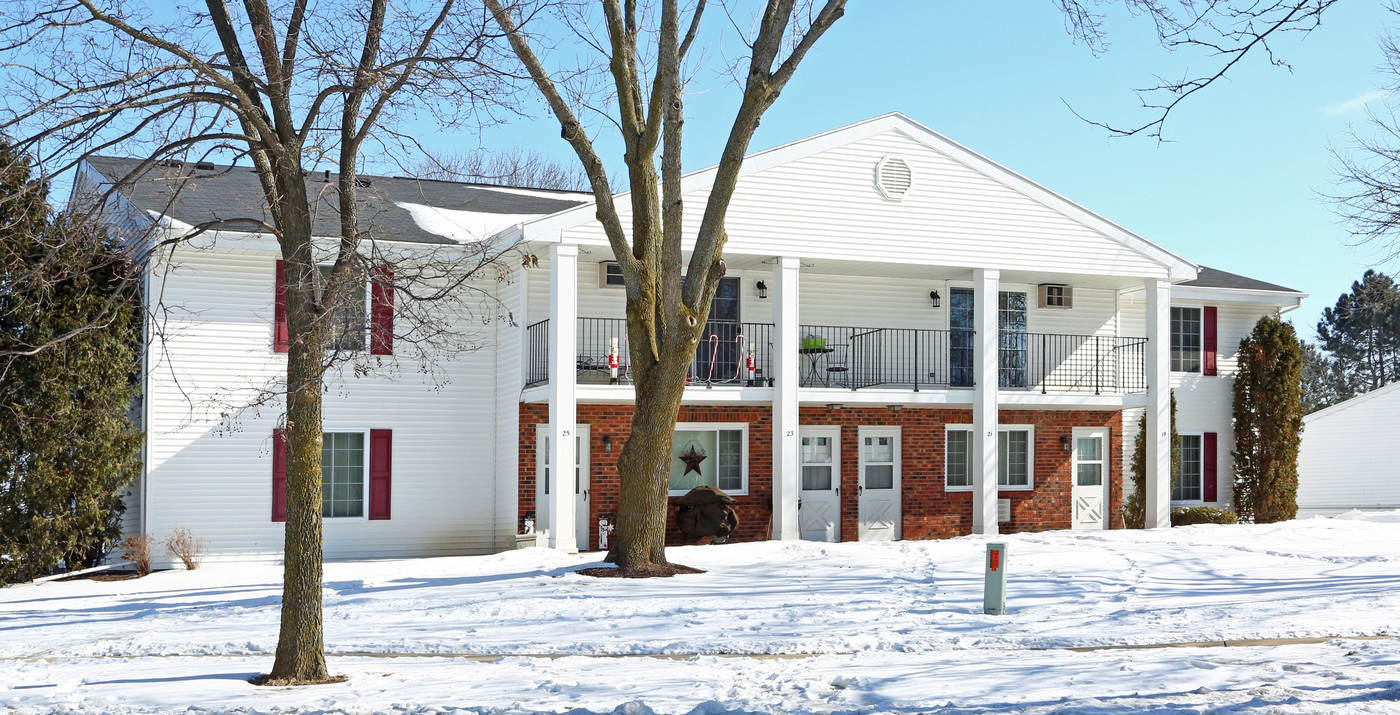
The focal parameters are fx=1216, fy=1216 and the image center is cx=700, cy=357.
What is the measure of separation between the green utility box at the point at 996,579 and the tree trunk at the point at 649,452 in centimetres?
441

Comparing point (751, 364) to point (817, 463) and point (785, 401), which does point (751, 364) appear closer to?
point (785, 401)

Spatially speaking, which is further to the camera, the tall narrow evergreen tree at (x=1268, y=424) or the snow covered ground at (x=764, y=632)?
the tall narrow evergreen tree at (x=1268, y=424)

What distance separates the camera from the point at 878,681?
834 centimetres

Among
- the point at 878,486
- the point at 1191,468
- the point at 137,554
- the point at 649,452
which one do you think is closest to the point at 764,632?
the point at 649,452

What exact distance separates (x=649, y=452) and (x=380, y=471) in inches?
223

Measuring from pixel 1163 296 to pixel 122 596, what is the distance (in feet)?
53.7

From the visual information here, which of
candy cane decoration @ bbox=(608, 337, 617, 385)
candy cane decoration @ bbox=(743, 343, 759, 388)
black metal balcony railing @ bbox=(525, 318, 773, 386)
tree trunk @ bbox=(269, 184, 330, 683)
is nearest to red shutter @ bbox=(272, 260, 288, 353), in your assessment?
black metal balcony railing @ bbox=(525, 318, 773, 386)

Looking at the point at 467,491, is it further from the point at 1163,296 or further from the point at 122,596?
the point at 1163,296

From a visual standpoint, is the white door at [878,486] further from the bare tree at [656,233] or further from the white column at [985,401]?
the bare tree at [656,233]

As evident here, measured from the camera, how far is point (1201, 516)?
69.2 ft

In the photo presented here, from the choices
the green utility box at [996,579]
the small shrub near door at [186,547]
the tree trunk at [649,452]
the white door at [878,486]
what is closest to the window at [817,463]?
the white door at [878,486]

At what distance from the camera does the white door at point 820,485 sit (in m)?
20.4

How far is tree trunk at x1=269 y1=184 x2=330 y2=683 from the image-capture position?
8.65m

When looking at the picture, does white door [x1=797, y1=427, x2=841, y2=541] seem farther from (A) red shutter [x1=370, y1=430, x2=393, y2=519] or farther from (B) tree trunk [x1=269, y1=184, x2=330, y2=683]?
(B) tree trunk [x1=269, y1=184, x2=330, y2=683]
